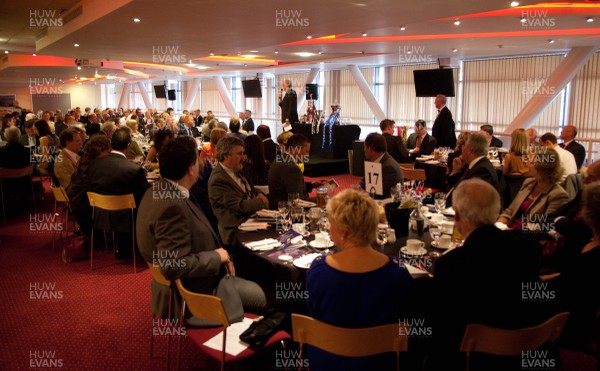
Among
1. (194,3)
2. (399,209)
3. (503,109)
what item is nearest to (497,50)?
(503,109)

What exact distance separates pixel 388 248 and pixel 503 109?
1163cm

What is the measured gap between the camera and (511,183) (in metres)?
6.17

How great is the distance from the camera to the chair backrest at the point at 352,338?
6.07 feet

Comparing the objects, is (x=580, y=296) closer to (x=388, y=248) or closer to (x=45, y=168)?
(x=388, y=248)

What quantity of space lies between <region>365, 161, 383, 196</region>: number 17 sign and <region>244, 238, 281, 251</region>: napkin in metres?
1.25

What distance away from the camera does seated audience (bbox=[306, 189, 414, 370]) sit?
6.29 ft

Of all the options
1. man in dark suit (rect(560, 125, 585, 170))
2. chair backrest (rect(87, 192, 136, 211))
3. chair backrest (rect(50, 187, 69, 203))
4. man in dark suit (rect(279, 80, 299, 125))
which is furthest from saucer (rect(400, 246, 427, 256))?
man in dark suit (rect(279, 80, 299, 125))

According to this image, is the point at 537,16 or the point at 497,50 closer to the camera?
the point at 537,16

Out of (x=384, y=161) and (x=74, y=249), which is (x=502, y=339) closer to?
(x=384, y=161)

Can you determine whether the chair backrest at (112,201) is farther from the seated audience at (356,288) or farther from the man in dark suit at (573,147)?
the man in dark suit at (573,147)

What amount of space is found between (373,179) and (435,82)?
24.6 ft

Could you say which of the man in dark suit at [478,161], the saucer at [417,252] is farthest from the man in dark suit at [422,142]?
the saucer at [417,252]

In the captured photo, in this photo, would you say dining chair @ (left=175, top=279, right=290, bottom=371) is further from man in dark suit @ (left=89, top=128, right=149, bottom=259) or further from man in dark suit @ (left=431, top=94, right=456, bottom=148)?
man in dark suit @ (left=431, top=94, right=456, bottom=148)

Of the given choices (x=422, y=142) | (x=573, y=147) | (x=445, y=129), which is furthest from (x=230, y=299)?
(x=445, y=129)
